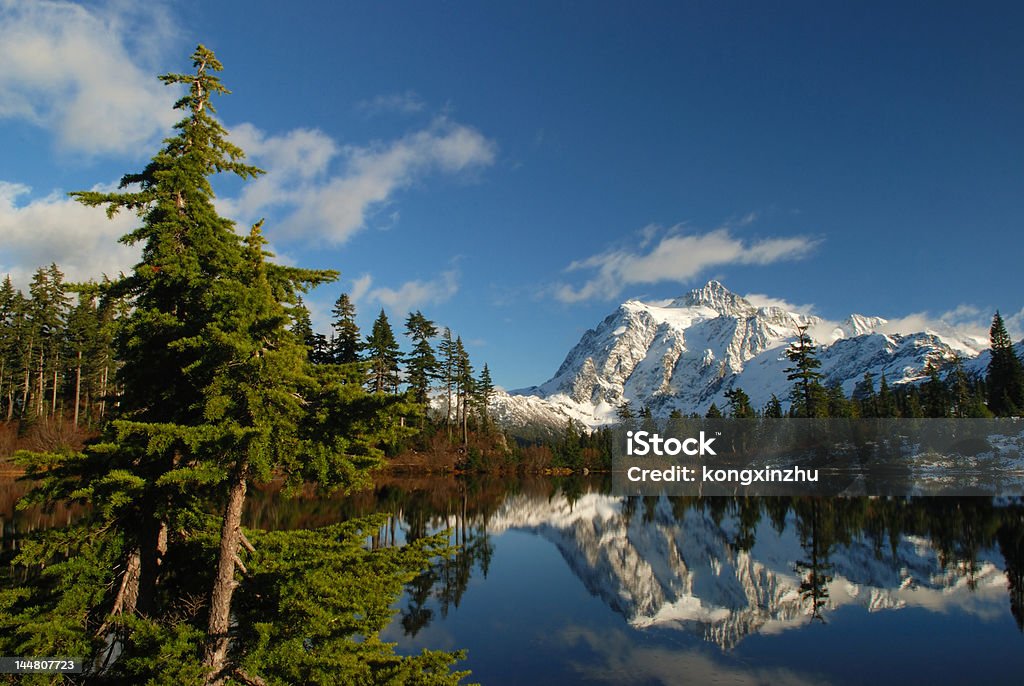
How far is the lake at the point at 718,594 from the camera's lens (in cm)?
1627

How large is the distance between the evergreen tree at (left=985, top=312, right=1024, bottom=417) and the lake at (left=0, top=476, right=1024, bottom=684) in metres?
51.2

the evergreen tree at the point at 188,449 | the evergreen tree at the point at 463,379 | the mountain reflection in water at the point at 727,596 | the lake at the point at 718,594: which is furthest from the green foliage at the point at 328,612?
the evergreen tree at the point at 463,379

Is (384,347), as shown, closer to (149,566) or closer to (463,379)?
(463,379)

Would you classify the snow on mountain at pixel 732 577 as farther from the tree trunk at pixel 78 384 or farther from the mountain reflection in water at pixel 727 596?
the tree trunk at pixel 78 384

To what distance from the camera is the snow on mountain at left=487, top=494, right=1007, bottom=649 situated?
20720 mm

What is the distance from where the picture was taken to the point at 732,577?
2598 cm

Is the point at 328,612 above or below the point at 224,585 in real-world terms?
below

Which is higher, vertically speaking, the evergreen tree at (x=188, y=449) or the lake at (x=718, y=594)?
the evergreen tree at (x=188, y=449)

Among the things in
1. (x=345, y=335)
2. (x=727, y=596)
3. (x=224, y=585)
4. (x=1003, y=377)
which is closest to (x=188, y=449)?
(x=224, y=585)

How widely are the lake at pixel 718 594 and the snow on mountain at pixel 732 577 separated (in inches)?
4.3

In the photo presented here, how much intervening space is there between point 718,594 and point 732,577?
2.93m

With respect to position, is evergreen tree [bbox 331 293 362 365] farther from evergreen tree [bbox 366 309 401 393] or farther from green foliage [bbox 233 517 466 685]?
green foliage [bbox 233 517 466 685]

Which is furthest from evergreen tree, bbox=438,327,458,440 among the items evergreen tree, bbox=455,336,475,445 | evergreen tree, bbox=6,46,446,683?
evergreen tree, bbox=6,46,446,683

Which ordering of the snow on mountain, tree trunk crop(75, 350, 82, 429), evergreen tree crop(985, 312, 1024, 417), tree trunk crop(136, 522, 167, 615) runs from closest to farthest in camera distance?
tree trunk crop(136, 522, 167, 615), the snow on mountain, tree trunk crop(75, 350, 82, 429), evergreen tree crop(985, 312, 1024, 417)
